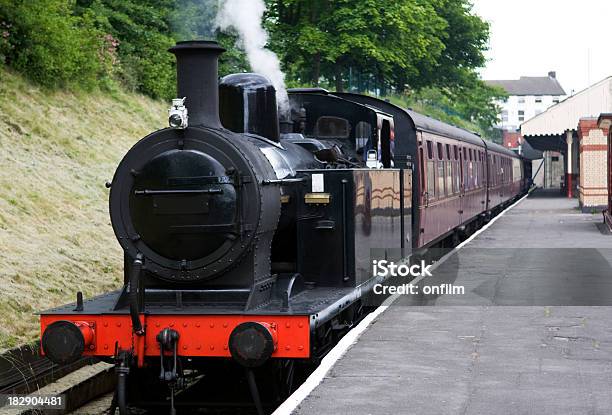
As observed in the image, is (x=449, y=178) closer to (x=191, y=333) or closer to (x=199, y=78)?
(x=199, y=78)

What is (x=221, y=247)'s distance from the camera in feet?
23.2

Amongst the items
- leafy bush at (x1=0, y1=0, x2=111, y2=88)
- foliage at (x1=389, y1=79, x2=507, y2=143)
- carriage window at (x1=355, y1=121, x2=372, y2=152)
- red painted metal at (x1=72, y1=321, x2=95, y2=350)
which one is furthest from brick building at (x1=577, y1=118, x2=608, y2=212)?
foliage at (x1=389, y1=79, x2=507, y2=143)

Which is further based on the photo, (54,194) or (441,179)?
(441,179)

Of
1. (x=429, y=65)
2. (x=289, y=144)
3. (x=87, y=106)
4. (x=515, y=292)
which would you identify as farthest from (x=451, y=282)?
(x=429, y=65)

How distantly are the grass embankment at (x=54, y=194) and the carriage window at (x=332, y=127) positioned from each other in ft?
12.1

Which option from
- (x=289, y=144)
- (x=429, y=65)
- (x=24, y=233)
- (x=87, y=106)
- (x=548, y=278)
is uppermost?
(x=429, y=65)

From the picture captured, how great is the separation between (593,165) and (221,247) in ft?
80.0

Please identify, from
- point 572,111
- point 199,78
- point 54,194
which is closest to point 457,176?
point 54,194

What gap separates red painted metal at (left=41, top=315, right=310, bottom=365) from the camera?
6691 mm

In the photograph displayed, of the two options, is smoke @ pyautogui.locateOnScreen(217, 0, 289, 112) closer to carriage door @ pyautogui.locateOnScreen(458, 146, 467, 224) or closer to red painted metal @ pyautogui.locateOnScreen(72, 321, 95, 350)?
red painted metal @ pyautogui.locateOnScreen(72, 321, 95, 350)

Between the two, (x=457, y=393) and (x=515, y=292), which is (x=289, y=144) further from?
(x=515, y=292)

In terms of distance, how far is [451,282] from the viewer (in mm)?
12352

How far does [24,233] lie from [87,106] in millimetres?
7974

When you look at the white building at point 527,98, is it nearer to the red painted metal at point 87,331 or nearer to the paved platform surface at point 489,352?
the paved platform surface at point 489,352
